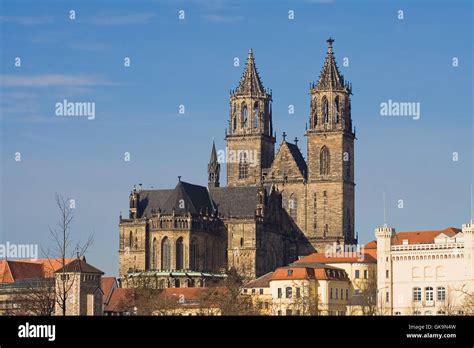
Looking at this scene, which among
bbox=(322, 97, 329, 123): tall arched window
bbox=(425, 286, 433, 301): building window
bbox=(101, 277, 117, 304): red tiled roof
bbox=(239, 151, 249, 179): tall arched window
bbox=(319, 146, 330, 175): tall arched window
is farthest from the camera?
bbox=(239, 151, 249, 179): tall arched window

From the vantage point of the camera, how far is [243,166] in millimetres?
154875

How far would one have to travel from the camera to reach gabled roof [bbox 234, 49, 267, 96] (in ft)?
499

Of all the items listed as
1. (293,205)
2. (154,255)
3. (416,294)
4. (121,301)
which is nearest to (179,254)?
(154,255)

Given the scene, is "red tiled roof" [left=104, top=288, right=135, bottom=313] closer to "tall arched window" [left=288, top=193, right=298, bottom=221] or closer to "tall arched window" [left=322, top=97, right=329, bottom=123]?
"tall arched window" [left=288, top=193, right=298, bottom=221]

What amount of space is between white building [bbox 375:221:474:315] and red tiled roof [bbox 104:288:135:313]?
20.5 m

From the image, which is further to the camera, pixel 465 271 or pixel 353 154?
pixel 353 154

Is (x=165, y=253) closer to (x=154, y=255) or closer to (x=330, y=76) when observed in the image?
(x=154, y=255)

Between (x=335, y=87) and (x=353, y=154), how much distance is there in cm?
734

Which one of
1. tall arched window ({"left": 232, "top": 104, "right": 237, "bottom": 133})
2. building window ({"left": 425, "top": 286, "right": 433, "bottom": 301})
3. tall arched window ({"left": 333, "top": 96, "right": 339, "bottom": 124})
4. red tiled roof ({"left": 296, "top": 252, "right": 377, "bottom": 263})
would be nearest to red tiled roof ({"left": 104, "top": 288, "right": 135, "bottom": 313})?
red tiled roof ({"left": 296, "top": 252, "right": 377, "bottom": 263})

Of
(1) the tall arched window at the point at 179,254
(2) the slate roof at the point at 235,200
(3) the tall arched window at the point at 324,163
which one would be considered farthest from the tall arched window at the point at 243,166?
(1) the tall arched window at the point at 179,254
